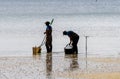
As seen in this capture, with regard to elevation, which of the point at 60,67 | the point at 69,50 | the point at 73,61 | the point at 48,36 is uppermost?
the point at 48,36

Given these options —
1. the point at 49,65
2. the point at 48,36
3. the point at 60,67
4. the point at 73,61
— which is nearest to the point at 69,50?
the point at 48,36

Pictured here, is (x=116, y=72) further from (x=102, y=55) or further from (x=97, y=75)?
(x=102, y=55)

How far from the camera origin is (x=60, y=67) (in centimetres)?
2511

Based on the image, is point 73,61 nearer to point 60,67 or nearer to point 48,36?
point 60,67

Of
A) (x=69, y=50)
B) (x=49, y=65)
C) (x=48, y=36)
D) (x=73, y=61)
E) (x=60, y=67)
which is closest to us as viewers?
(x=60, y=67)

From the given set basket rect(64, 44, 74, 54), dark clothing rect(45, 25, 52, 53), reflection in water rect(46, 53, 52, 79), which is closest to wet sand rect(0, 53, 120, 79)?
reflection in water rect(46, 53, 52, 79)

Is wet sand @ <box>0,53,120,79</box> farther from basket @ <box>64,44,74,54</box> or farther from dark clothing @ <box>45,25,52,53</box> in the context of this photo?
dark clothing @ <box>45,25,52,53</box>

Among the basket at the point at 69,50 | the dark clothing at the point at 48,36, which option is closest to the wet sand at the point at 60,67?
the basket at the point at 69,50

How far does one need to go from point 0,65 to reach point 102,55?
6.81 m

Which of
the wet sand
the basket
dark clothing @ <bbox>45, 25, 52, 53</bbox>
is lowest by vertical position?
the wet sand

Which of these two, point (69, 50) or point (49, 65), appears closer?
point (49, 65)

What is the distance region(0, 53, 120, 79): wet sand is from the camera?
22.3 metres

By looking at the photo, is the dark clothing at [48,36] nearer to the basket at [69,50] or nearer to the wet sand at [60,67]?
the basket at [69,50]

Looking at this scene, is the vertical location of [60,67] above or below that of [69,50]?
below
